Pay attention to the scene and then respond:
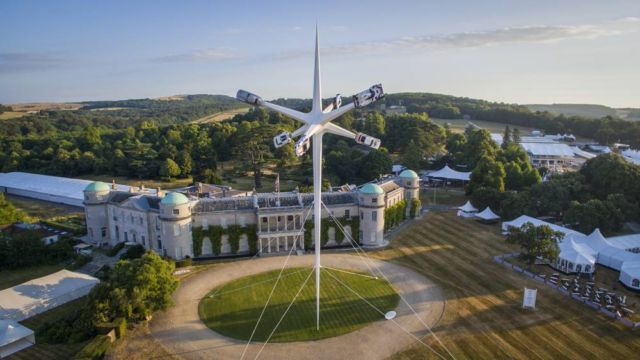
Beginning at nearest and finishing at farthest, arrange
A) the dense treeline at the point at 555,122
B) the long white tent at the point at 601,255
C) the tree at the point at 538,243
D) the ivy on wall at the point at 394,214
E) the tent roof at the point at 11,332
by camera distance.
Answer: the tent roof at the point at 11,332
the long white tent at the point at 601,255
the tree at the point at 538,243
the ivy on wall at the point at 394,214
the dense treeline at the point at 555,122

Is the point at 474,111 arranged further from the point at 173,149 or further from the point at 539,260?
the point at 539,260

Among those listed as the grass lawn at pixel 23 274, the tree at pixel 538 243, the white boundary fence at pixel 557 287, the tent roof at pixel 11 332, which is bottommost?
the grass lawn at pixel 23 274

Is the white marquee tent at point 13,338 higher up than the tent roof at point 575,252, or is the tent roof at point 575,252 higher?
the tent roof at point 575,252

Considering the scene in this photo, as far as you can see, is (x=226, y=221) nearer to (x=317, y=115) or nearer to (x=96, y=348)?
(x=96, y=348)

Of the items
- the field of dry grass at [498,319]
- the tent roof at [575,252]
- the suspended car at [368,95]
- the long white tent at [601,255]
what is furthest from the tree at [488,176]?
the suspended car at [368,95]

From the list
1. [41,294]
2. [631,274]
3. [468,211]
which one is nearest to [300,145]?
[41,294]

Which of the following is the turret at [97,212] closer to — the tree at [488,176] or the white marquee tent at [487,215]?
the white marquee tent at [487,215]

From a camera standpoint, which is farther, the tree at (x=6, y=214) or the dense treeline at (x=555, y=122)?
the dense treeline at (x=555, y=122)
